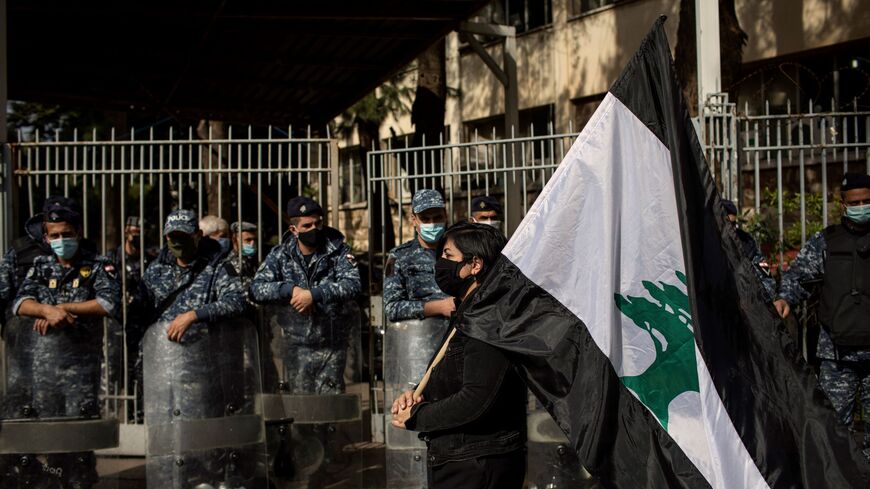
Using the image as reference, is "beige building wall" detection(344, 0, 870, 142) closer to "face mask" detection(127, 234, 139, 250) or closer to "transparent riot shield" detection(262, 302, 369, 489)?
"face mask" detection(127, 234, 139, 250)

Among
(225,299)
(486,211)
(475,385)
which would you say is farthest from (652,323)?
(225,299)

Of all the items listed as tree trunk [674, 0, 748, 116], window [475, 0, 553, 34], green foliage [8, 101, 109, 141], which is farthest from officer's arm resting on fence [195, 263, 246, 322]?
window [475, 0, 553, 34]

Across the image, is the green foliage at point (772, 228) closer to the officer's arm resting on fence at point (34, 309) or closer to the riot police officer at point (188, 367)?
the riot police officer at point (188, 367)

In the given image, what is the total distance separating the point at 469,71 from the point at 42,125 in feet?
32.5

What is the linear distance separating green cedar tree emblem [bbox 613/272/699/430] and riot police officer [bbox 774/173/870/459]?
3.00 metres

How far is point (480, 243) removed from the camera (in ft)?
12.2

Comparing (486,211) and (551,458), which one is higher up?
(486,211)

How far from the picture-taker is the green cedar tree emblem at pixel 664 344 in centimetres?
350

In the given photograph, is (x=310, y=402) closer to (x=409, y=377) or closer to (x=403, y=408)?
(x=409, y=377)

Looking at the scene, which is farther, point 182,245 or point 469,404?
point 182,245

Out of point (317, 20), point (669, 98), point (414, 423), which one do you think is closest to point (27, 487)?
point (414, 423)

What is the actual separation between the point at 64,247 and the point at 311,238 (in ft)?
5.11

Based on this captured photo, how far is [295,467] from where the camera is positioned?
255 inches

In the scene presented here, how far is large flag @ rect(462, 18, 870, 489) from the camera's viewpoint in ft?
11.2
